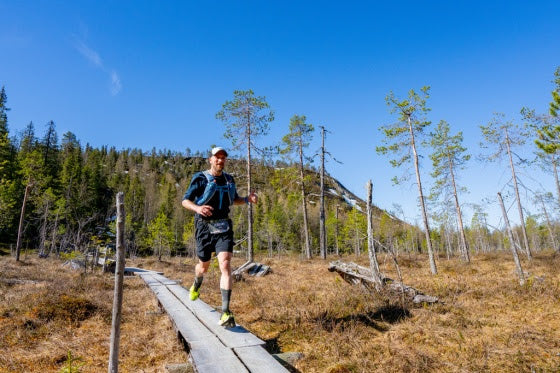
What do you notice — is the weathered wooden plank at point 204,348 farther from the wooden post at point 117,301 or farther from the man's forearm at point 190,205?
the man's forearm at point 190,205

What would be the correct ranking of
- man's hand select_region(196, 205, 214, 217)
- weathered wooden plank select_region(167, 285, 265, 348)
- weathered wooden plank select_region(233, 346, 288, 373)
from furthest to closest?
1. man's hand select_region(196, 205, 214, 217)
2. weathered wooden plank select_region(167, 285, 265, 348)
3. weathered wooden plank select_region(233, 346, 288, 373)

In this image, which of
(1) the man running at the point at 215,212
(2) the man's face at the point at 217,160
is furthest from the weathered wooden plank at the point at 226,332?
(2) the man's face at the point at 217,160

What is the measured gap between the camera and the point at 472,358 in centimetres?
414

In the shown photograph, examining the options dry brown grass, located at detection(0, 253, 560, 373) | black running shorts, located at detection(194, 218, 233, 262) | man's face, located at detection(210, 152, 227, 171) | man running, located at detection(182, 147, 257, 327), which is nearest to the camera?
dry brown grass, located at detection(0, 253, 560, 373)

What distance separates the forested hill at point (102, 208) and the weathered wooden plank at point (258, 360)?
15.3 metres

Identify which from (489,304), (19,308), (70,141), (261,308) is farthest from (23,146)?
(489,304)

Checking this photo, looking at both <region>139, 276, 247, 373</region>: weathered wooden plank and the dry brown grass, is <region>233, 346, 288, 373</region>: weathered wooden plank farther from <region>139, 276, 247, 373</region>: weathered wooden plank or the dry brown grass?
the dry brown grass

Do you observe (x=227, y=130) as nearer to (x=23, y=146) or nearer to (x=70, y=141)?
(x=23, y=146)

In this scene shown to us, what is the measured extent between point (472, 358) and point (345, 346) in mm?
1723

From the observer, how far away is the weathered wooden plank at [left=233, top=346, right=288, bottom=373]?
324 centimetres

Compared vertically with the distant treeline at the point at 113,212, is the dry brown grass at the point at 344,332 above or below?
below

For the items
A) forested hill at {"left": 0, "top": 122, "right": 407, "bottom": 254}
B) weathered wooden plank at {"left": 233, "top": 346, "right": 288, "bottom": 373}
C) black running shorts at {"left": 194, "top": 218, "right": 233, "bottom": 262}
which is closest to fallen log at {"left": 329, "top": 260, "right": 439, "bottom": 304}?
weathered wooden plank at {"left": 233, "top": 346, "right": 288, "bottom": 373}

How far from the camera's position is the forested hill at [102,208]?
25.6 metres

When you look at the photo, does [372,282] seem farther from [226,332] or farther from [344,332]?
[226,332]
